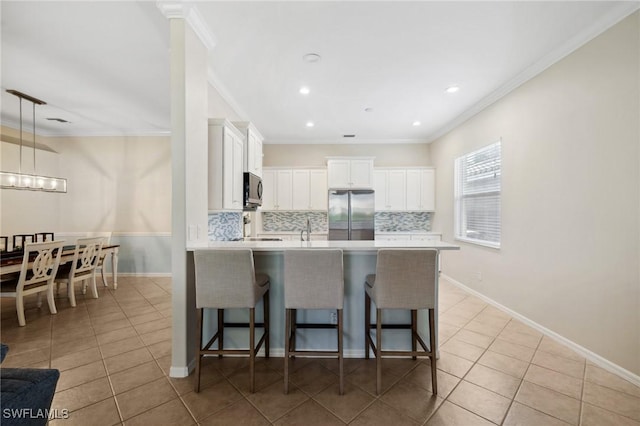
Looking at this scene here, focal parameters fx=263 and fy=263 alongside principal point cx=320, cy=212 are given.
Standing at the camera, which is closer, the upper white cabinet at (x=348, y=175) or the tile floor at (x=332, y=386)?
the tile floor at (x=332, y=386)

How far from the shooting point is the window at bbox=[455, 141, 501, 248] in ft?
12.0

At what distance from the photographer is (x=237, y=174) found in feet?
9.25

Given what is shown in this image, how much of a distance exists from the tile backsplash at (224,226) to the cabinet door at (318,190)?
2055mm

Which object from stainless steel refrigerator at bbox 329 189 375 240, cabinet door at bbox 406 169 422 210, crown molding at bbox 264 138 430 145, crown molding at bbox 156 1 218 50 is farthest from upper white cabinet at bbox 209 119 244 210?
cabinet door at bbox 406 169 422 210

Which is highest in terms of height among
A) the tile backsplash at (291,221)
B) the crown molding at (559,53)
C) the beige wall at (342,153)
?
the crown molding at (559,53)

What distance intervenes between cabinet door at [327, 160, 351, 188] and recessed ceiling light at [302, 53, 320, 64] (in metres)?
2.69

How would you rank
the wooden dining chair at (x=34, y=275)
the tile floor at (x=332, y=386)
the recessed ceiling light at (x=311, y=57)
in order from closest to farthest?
the tile floor at (x=332, y=386) → the recessed ceiling light at (x=311, y=57) → the wooden dining chair at (x=34, y=275)

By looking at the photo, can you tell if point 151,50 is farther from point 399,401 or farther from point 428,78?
point 399,401

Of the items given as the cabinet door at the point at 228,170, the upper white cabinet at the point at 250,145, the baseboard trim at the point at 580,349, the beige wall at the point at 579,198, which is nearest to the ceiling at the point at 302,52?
the beige wall at the point at 579,198

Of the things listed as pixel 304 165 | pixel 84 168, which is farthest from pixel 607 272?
pixel 84 168

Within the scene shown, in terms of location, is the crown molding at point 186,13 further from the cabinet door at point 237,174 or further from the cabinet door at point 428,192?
the cabinet door at point 428,192

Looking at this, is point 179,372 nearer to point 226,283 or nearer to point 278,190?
point 226,283

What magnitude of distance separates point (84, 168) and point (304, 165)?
4.28 m

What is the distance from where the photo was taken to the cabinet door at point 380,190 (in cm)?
563
